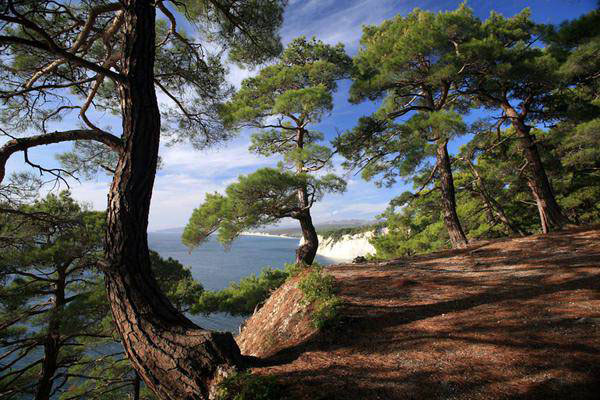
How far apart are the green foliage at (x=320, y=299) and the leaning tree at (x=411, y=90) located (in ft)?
14.2

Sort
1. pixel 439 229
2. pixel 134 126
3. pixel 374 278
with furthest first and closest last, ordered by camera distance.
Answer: pixel 439 229
pixel 374 278
pixel 134 126

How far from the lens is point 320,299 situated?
168 inches

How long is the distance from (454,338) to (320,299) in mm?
1854

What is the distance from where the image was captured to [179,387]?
2096 mm

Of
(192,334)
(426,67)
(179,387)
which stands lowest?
(179,387)

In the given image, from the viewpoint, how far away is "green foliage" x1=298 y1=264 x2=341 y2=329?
352 centimetres

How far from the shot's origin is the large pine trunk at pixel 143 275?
84.0 inches

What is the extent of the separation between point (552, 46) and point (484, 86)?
236 centimetres

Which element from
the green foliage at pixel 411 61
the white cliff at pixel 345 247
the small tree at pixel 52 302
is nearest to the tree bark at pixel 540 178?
the green foliage at pixel 411 61

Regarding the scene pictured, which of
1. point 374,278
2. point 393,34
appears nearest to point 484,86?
point 393,34

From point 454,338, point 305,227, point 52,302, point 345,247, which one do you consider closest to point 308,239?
point 305,227

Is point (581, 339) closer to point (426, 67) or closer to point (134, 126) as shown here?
point (134, 126)

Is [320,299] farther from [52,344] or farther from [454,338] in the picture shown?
[52,344]

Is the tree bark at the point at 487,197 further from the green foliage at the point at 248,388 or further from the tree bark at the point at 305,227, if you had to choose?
the green foliage at the point at 248,388
